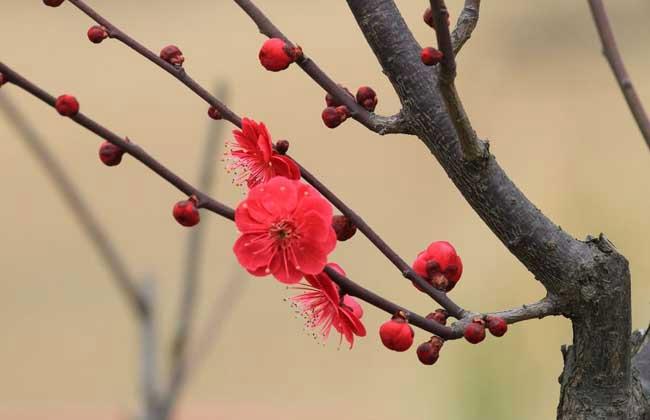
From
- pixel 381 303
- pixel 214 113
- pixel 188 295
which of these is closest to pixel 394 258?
pixel 381 303

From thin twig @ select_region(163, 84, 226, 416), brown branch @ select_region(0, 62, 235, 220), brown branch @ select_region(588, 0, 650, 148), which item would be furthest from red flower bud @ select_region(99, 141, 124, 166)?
thin twig @ select_region(163, 84, 226, 416)

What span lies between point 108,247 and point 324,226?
743 mm

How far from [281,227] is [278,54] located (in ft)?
0.33

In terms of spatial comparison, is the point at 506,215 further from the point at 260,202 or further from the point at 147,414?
the point at 147,414

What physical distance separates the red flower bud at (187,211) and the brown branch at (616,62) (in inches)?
8.6

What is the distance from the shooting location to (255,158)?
0.63 metres

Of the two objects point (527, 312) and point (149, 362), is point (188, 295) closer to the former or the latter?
point (149, 362)

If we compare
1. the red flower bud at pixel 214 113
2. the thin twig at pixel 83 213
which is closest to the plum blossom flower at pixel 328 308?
the red flower bud at pixel 214 113

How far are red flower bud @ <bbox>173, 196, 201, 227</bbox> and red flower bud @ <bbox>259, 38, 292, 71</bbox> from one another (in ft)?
0.33

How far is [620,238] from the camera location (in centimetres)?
193

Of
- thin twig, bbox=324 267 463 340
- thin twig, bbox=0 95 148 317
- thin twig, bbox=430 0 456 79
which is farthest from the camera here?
thin twig, bbox=0 95 148 317

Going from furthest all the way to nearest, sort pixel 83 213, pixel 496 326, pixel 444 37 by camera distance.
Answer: pixel 83 213 < pixel 496 326 < pixel 444 37

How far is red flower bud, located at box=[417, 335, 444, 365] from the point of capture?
562mm

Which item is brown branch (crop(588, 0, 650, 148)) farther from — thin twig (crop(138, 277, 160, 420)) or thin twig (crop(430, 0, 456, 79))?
thin twig (crop(138, 277, 160, 420))
